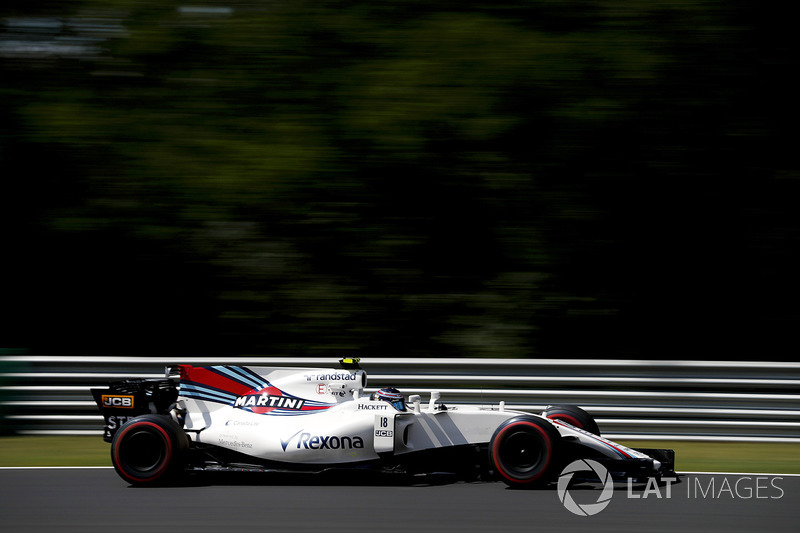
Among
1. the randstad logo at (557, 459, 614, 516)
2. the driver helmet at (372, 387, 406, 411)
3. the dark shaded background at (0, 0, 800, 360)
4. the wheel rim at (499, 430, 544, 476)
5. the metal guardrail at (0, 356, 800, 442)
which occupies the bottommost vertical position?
the randstad logo at (557, 459, 614, 516)

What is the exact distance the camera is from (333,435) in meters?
7.12

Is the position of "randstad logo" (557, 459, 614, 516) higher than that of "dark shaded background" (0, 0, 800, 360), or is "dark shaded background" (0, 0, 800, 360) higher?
"dark shaded background" (0, 0, 800, 360)

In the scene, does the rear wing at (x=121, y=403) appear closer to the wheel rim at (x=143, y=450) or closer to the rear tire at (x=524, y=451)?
the wheel rim at (x=143, y=450)

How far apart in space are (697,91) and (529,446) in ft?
19.4

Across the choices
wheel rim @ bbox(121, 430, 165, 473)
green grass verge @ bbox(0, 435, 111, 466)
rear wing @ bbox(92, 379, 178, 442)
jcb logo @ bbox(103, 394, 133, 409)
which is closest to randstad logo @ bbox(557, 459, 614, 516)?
wheel rim @ bbox(121, 430, 165, 473)

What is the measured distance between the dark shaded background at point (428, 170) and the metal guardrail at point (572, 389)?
1740 millimetres

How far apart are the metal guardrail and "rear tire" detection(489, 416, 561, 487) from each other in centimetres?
235

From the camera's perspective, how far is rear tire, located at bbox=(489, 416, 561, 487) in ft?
22.1

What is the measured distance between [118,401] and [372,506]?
2.53 metres

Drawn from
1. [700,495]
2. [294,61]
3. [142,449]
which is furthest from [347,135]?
[700,495]

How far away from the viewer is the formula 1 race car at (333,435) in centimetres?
680

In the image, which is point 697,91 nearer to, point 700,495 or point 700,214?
point 700,214

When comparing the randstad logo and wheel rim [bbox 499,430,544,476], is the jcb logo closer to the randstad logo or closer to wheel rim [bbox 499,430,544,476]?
wheel rim [bbox 499,430,544,476]

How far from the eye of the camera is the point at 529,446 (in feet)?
22.4
